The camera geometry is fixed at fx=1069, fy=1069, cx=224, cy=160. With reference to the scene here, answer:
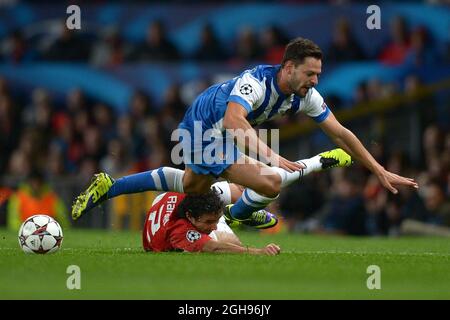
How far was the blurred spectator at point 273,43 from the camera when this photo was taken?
17.6 metres

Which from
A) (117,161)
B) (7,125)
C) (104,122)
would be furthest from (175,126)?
(7,125)

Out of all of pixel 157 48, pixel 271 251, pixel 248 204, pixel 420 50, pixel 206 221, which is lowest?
pixel 271 251

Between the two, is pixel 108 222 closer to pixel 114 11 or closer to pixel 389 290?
pixel 114 11

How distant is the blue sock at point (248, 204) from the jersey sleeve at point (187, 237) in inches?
26.8

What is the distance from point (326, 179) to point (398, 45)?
249cm

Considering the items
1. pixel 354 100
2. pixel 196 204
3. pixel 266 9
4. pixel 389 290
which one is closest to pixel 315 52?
pixel 196 204

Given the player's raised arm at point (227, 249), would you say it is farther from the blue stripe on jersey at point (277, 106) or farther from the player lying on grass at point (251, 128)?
the blue stripe on jersey at point (277, 106)

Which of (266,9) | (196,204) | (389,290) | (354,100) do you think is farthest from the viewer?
(266,9)

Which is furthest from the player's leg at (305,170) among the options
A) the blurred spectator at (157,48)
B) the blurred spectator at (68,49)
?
the blurred spectator at (68,49)

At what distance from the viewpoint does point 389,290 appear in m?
7.95

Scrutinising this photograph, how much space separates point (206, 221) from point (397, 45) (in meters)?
8.59

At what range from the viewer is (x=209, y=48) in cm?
1823

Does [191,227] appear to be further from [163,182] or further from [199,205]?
[163,182]

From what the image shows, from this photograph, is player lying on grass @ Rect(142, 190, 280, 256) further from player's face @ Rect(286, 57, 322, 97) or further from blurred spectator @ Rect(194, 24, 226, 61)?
blurred spectator @ Rect(194, 24, 226, 61)
